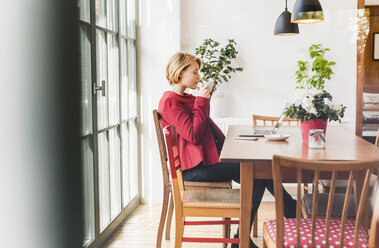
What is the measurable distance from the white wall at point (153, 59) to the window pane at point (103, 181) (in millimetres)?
963

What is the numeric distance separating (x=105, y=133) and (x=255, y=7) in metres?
2.17

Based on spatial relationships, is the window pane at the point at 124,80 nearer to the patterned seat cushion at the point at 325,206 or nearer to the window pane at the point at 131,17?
the window pane at the point at 131,17

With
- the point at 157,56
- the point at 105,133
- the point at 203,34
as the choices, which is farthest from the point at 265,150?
the point at 203,34

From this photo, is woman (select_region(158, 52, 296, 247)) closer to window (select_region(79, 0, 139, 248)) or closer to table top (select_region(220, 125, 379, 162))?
table top (select_region(220, 125, 379, 162))

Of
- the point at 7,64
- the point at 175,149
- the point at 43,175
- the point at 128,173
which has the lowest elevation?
the point at 128,173

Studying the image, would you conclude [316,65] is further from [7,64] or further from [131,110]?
[7,64]

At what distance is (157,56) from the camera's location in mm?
3893

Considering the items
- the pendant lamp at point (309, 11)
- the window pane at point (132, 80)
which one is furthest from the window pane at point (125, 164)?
the pendant lamp at point (309, 11)

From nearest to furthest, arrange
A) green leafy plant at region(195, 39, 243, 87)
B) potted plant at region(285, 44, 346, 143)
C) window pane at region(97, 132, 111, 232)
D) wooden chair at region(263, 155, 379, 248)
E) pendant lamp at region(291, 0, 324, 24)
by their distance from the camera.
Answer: wooden chair at region(263, 155, 379, 248) → potted plant at region(285, 44, 346, 143) → pendant lamp at region(291, 0, 324, 24) → window pane at region(97, 132, 111, 232) → green leafy plant at region(195, 39, 243, 87)

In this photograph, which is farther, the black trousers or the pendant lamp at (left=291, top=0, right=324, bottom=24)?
the pendant lamp at (left=291, top=0, right=324, bottom=24)

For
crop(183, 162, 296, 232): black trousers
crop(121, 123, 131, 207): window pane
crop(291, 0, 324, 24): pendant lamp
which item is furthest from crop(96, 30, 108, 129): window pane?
crop(291, 0, 324, 24): pendant lamp

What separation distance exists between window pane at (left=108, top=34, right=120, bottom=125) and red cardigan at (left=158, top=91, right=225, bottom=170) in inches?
23.8

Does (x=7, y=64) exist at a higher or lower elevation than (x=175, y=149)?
higher

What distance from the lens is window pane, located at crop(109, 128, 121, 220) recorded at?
3.13 meters
